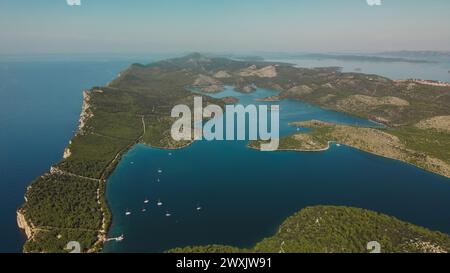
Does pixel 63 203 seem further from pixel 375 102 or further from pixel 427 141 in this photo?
pixel 375 102

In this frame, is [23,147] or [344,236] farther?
[23,147]

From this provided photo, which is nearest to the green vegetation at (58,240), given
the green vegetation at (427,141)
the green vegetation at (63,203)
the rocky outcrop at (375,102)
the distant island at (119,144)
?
the distant island at (119,144)

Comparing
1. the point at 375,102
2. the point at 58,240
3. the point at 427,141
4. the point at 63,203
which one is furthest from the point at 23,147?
the point at 375,102

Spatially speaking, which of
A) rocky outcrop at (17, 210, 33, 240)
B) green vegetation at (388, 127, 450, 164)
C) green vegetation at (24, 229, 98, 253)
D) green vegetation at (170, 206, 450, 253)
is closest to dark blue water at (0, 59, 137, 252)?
rocky outcrop at (17, 210, 33, 240)

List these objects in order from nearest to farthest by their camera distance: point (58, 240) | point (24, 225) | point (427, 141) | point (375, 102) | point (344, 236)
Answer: point (344, 236), point (58, 240), point (24, 225), point (427, 141), point (375, 102)

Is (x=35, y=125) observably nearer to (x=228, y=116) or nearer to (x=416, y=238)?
(x=228, y=116)

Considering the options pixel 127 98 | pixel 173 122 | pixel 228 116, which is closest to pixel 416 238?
pixel 173 122
